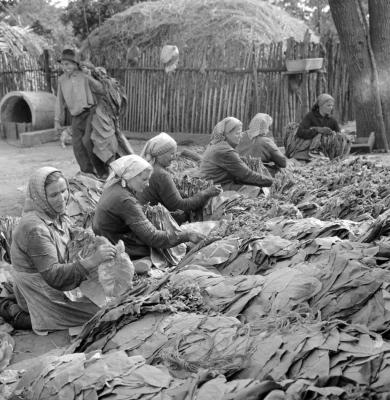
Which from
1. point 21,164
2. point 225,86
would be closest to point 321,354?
point 21,164

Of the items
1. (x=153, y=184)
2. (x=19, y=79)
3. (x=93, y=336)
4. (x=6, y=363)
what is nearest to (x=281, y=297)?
(x=93, y=336)

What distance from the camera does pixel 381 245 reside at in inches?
129

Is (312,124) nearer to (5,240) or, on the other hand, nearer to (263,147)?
(263,147)

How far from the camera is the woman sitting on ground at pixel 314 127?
343 inches

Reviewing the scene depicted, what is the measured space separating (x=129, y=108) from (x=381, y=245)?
11224 mm

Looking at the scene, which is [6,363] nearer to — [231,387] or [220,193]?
[231,387]

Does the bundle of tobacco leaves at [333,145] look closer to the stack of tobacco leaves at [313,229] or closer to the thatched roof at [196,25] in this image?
the stack of tobacco leaves at [313,229]

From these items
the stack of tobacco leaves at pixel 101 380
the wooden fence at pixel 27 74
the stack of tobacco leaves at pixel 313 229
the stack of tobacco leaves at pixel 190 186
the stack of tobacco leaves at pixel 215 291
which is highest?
the wooden fence at pixel 27 74

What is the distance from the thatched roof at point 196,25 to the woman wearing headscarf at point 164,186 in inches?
353

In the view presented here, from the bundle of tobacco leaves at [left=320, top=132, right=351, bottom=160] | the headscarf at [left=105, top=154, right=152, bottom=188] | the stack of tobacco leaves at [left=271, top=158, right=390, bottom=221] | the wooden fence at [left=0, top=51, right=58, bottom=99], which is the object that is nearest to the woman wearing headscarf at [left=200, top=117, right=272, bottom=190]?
the stack of tobacco leaves at [left=271, top=158, right=390, bottom=221]

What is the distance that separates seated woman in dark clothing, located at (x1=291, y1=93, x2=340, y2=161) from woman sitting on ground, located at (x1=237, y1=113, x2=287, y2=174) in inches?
54.1

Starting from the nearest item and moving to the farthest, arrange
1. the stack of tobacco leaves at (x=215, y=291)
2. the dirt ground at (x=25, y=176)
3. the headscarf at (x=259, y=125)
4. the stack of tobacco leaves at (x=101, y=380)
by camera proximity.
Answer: the stack of tobacco leaves at (x=101, y=380)
the stack of tobacco leaves at (x=215, y=291)
the dirt ground at (x=25, y=176)
the headscarf at (x=259, y=125)

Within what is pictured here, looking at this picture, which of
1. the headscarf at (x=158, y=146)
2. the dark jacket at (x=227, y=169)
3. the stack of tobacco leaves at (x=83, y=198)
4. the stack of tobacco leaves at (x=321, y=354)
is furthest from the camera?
the dark jacket at (x=227, y=169)

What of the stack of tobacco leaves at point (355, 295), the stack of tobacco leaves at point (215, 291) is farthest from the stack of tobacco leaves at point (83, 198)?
the stack of tobacco leaves at point (355, 295)
